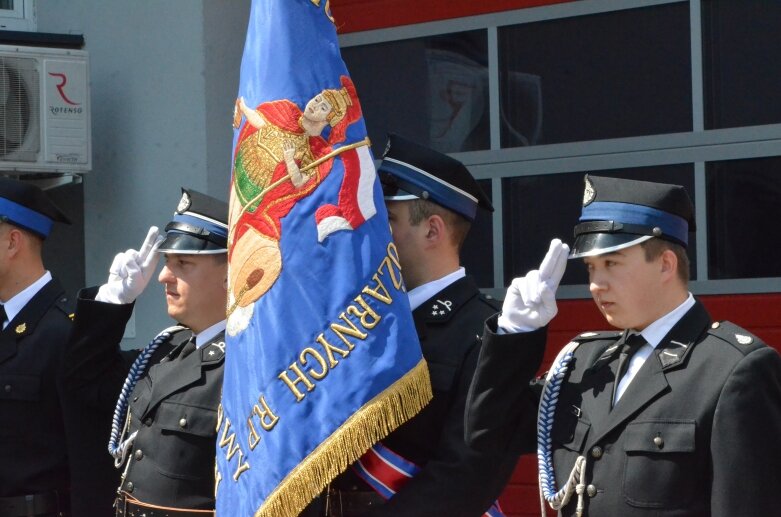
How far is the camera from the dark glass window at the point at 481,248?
19.0 feet

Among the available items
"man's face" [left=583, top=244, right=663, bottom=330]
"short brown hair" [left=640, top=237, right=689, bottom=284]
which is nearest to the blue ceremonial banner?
"man's face" [left=583, top=244, right=663, bottom=330]

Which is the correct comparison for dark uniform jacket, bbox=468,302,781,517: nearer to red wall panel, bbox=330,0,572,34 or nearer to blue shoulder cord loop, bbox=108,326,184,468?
blue shoulder cord loop, bbox=108,326,184,468

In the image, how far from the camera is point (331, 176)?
3.36 metres

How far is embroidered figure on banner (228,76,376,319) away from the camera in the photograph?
3.35 metres

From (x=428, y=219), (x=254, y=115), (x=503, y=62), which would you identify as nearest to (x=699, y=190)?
(x=503, y=62)

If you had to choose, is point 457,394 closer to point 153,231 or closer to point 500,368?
point 500,368

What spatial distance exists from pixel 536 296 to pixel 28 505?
2200 mm

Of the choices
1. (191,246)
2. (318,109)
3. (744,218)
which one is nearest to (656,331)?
(318,109)

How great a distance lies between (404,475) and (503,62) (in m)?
2.88

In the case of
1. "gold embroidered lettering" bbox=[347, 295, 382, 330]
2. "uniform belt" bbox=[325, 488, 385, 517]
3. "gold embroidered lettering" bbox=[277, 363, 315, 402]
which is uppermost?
"gold embroidered lettering" bbox=[347, 295, 382, 330]

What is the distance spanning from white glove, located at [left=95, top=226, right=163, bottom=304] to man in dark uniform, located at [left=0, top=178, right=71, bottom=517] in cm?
41

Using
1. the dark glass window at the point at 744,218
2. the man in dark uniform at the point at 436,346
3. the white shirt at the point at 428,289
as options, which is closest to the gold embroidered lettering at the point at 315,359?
the man in dark uniform at the point at 436,346

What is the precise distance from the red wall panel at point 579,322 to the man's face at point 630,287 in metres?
2.15

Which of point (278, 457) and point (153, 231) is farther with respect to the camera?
point (153, 231)
